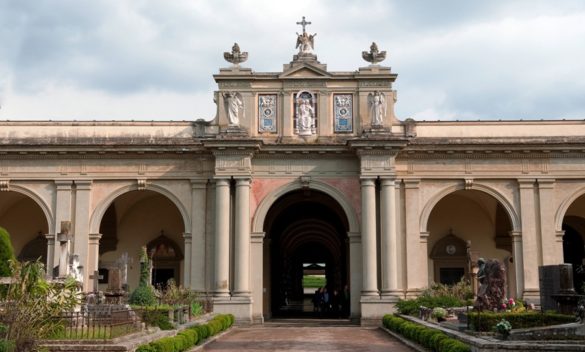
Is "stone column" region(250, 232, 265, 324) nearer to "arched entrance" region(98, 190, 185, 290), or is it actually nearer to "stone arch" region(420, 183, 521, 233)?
"arched entrance" region(98, 190, 185, 290)

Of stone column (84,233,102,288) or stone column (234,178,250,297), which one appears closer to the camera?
stone column (234,178,250,297)

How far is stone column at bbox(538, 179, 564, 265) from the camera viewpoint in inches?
1262

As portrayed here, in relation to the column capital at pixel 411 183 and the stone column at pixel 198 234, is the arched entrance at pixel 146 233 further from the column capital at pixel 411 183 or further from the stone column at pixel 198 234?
the column capital at pixel 411 183

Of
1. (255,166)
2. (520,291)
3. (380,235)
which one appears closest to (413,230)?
(380,235)

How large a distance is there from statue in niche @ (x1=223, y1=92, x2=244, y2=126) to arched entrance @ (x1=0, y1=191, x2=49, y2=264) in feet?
36.9

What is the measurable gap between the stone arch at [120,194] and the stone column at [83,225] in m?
0.33

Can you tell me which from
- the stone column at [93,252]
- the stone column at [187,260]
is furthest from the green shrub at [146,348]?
the stone column at [93,252]

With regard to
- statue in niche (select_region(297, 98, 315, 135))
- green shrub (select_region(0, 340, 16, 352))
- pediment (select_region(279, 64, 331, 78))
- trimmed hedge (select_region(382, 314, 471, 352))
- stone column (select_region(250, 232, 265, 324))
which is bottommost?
trimmed hedge (select_region(382, 314, 471, 352))

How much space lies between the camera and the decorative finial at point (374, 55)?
33062mm

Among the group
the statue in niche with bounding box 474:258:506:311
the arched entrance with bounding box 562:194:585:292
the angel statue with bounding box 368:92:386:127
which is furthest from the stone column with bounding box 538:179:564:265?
the statue in niche with bounding box 474:258:506:311

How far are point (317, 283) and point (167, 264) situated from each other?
255ft

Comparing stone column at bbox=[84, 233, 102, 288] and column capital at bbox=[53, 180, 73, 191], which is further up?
column capital at bbox=[53, 180, 73, 191]

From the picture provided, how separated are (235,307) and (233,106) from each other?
845 centimetres

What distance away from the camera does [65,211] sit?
32.6 metres
